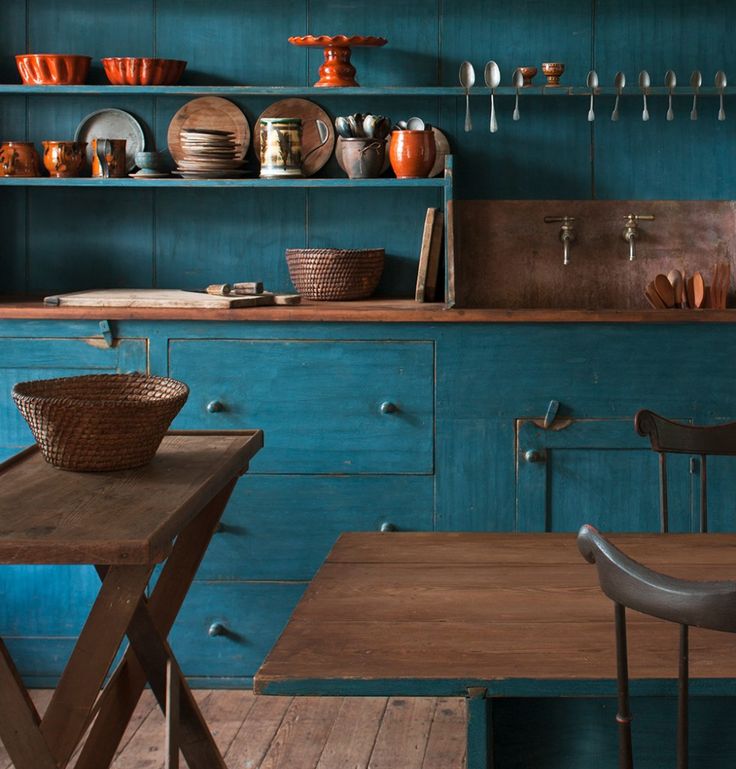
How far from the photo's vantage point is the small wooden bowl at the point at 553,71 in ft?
12.6

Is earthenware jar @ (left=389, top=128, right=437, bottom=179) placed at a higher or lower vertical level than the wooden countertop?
higher

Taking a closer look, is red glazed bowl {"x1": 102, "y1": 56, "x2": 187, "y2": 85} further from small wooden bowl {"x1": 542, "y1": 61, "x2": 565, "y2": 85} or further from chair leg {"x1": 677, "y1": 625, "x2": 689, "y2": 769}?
chair leg {"x1": 677, "y1": 625, "x2": 689, "y2": 769}

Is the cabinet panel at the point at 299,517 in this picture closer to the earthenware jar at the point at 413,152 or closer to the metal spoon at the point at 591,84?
the earthenware jar at the point at 413,152

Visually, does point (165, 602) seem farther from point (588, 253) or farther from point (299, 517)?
point (588, 253)

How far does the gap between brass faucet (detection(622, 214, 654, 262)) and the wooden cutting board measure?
1.19 m

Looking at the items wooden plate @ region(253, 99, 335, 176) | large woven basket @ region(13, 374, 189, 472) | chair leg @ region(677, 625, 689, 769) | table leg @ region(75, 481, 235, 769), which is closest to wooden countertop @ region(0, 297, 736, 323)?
wooden plate @ region(253, 99, 335, 176)

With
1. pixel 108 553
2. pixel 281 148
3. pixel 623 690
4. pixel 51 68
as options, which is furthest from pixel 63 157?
pixel 623 690

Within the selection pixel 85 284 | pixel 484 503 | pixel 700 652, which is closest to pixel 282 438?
pixel 484 503

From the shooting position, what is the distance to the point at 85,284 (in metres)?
4.21

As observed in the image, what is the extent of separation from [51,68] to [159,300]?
0.91 meters

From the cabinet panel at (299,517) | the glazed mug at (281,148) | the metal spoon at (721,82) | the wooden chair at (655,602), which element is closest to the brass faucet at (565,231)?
the metal spoon at (721,82)

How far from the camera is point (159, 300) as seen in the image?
356cm

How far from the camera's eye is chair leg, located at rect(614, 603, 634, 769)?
56.6 inches

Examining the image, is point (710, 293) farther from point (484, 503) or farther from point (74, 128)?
point (74, 128)
